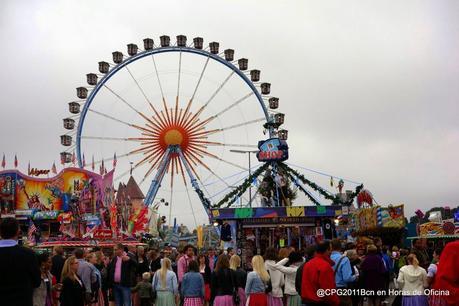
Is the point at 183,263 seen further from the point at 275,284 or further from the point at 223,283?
the point at 275,284

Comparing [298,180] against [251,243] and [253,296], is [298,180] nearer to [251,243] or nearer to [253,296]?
[251,243]

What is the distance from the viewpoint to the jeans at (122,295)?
13352 mm

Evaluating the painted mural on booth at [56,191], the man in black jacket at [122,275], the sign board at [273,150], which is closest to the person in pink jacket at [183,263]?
the man in black jacket at [122,275]

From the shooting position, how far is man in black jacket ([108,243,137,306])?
43.5 ft

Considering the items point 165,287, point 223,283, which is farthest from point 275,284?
point 165,287

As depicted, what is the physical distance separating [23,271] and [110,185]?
4075cm

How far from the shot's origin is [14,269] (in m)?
5.75

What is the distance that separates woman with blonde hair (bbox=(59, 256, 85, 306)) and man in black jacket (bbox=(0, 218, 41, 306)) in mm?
5002

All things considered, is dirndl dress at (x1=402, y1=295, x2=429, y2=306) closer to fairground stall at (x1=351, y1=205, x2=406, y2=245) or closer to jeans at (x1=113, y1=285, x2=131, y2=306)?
jeans at (x1=113, y1=285, x2=131, y2=306)

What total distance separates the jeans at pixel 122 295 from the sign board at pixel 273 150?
2625 cm

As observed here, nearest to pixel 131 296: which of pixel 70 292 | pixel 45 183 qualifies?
pixel 70 292

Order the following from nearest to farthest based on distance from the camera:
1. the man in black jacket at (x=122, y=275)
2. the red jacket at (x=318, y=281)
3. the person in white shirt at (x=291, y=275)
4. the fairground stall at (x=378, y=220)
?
the red jacket at (x=318, y=281) < the person in white shirt at (x=291, y=275) < the man in black jacket at (x=122, y=275) < the fairground stall at (x=378, y=220)

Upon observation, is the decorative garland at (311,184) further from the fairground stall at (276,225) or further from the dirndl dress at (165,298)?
the dirndl dress at (165,298)

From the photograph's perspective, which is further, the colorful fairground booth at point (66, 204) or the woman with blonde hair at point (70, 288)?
the colorful fairground booth at point (66, 204)
